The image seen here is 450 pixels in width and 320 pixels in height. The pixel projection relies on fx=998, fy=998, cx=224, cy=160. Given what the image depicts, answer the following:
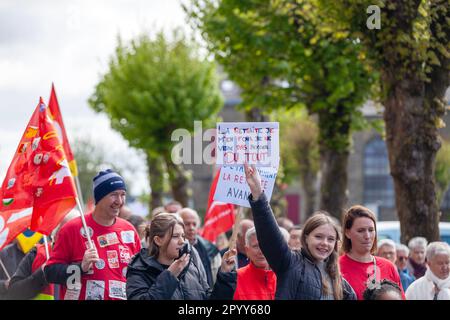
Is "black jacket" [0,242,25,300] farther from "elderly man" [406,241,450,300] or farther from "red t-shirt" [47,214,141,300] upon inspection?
"elderly man" [406,241,450,300]

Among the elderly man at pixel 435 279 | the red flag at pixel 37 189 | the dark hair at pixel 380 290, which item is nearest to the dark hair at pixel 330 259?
the dark hair at pixel 380 290

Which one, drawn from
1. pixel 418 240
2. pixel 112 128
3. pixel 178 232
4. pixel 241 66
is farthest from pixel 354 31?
pixel 112 128

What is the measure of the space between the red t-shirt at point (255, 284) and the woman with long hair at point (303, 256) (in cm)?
55

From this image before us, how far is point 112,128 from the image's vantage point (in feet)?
107

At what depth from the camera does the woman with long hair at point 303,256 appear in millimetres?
6297

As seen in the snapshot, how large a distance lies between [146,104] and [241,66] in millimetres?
9998

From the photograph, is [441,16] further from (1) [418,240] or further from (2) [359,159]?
(2) [359,159]

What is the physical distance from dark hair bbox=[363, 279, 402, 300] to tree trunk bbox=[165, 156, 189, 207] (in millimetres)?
24299

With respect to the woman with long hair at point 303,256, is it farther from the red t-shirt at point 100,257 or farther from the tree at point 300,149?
the tree at point 300,149

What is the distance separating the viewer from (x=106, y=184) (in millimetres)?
8117

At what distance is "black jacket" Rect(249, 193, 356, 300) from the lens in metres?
6.28

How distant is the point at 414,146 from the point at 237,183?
258 inches

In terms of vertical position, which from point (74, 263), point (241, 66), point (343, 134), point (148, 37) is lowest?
point (74, 263)

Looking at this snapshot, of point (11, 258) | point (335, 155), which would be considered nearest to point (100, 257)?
point (11, 258)
